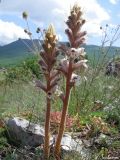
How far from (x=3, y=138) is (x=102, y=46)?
466cm

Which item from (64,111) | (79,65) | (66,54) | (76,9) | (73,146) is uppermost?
(76,9)

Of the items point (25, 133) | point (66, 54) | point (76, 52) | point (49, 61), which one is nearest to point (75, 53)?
point (76, 52)

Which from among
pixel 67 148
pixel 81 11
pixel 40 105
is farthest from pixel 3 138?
pixel 40 105

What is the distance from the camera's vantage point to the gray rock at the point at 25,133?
18.5 feet

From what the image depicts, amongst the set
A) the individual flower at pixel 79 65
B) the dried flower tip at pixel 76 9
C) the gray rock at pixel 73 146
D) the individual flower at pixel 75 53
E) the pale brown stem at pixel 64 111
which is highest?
the dried flower tip at pixel 76 9

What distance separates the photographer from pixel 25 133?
574 cm

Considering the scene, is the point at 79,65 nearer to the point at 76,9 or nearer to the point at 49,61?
the point at 49,61

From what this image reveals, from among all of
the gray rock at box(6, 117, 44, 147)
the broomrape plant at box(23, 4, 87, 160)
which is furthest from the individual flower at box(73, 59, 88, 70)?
the gray rock at box(6, 117, 44, 147)

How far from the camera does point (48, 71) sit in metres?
4.43

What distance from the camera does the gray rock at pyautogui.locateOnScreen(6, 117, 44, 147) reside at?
564 cm

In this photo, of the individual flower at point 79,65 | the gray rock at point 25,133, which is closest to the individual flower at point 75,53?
the individual flower at point 79,65

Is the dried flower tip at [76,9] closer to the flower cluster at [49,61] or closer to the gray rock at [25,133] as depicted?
the flower cluster at [49,61]

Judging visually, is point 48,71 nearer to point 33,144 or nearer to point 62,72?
point 62,72

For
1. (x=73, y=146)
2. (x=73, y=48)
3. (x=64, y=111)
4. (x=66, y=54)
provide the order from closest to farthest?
(x=73, y=48) → (x=66, y=54) → (x=64, y=111) → (x=73, y=146)
